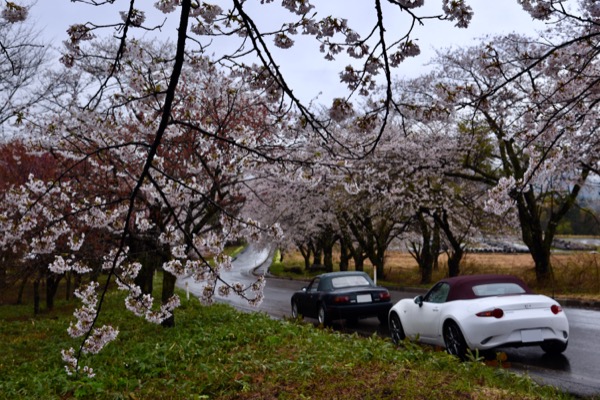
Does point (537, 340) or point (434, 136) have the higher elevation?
point (434, 136)

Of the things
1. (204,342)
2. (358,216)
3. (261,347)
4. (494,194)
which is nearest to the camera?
(494,194)

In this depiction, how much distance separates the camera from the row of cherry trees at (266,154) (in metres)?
4.51

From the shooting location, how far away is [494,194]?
7.19m

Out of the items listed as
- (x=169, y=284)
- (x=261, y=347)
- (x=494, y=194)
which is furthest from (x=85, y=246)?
(x=494, y=194)

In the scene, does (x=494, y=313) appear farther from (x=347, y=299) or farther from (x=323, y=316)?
(x=323, y=316)

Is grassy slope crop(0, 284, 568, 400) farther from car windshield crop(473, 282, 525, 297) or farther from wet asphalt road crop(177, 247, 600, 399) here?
car windshield crop(473, 282, 525, 297)

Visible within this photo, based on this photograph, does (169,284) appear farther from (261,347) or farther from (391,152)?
(391,152)

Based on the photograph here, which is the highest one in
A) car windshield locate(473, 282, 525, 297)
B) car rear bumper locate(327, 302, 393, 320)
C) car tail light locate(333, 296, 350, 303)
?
car windshield locate(473, 282, 525, 297)

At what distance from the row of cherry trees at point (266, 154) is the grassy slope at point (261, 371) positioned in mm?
774

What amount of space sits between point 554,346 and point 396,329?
9.82 feet

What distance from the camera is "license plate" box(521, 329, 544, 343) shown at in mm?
→ 7512

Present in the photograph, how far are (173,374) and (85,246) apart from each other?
8.30 m

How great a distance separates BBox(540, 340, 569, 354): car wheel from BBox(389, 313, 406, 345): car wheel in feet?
8.47

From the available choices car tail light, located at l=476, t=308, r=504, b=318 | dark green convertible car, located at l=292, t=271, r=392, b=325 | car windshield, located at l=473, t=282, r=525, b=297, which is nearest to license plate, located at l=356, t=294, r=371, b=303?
dark green convertible car, located at l=292, t=271, r=392, b=325
